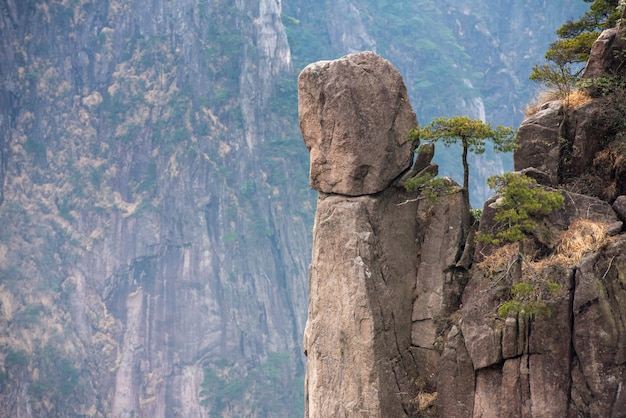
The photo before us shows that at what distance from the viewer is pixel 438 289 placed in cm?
1562

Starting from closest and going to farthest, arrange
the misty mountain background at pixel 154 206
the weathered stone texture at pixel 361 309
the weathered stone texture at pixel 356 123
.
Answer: the weathered stone texture at pixel 361 309, the weathered stone texture at pixel 356 123, the misty mountain background at pixel 154 206

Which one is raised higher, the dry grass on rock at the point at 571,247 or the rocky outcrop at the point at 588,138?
the rocky outcrop at the point at 588,138

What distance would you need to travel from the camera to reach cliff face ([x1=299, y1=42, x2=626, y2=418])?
1348cm

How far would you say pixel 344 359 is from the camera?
15.5m

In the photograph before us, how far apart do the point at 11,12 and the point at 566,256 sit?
96082mm

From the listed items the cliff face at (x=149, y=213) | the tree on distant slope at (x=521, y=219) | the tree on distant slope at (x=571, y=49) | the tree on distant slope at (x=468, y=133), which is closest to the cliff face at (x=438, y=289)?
the tree on distant slope at (x=521, y=219)

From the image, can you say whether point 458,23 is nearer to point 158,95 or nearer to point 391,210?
point 158,95

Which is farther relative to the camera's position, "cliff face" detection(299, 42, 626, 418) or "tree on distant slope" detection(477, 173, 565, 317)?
"tree on distant slope" detection(477, 173, 565, 317)

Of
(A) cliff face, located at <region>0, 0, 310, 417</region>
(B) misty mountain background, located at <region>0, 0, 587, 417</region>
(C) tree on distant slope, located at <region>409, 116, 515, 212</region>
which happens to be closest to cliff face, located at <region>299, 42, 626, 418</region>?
(C) tree on distant slope, located at <region>409, 116, 515, 212</region>

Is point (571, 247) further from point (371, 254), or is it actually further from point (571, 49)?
point (571, 49)

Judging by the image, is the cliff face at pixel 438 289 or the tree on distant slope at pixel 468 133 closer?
the cliff face at pixel 438 289

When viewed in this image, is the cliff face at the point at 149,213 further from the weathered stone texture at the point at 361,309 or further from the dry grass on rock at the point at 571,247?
the dry grass on rock at the point at 571,247

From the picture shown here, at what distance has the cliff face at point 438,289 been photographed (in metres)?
13.5

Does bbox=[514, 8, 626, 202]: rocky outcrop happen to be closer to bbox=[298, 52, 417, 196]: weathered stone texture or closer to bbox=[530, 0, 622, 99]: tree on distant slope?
bbox=[530, 0, 622, 99]: tree on distant slope
